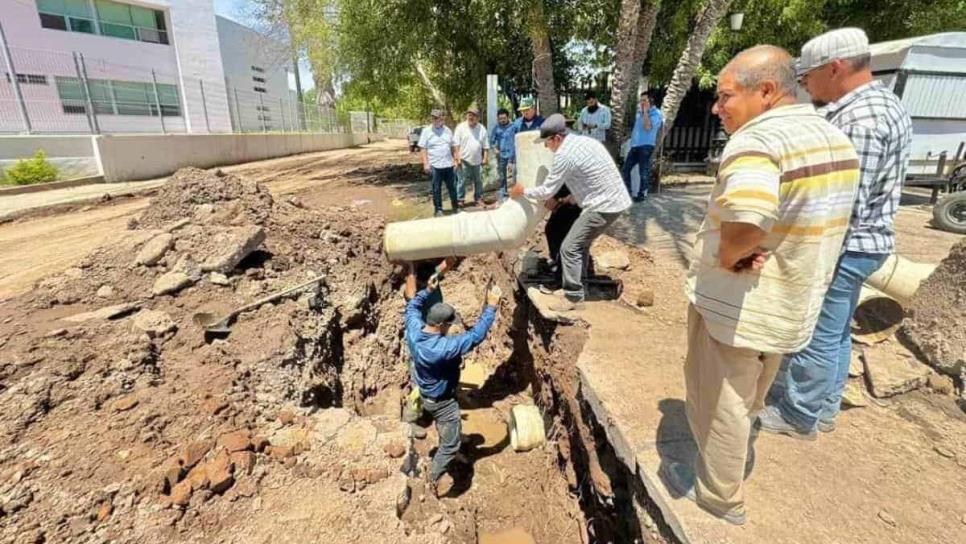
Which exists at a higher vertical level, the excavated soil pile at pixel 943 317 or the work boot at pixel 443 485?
the excavated soil pile at pixel 943 317

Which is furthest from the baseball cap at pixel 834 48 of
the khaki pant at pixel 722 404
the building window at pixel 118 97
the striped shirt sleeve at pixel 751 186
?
the building window at pixel 118 97

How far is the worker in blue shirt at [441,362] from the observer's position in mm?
3908

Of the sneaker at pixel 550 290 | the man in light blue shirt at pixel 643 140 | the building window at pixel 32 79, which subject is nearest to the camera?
the sneaker at pixel 550 290

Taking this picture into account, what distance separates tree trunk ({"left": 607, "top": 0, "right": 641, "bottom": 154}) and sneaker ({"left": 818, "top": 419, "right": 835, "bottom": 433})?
7.10m

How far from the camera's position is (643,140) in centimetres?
798

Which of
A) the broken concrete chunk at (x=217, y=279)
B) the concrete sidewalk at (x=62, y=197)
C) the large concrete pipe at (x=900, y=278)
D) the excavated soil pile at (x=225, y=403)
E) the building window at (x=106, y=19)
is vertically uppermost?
the building window at (x=106, y=19)

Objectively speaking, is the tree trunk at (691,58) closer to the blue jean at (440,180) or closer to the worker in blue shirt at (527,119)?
the worker in blue shirt at (527,119)

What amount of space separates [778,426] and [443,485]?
2.64 metres

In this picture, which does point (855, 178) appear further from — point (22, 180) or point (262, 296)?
point (22, 180)

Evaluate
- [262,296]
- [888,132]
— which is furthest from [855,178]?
[262,296]

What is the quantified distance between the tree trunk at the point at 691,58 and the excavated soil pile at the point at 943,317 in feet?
20.1

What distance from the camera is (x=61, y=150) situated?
38.2ft

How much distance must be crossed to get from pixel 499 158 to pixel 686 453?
7.14 meters

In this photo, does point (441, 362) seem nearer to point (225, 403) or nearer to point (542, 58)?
point (225, 403)
